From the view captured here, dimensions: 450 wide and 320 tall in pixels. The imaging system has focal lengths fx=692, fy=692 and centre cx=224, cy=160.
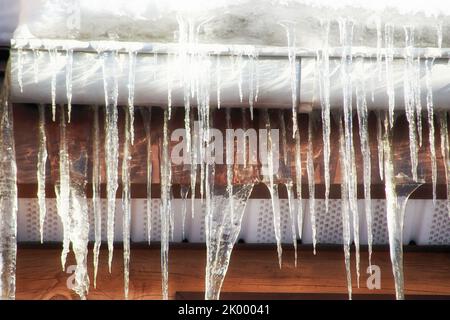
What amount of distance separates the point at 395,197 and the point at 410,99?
73cm

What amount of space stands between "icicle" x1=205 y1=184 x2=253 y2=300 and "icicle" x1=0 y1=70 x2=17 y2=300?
1045mm

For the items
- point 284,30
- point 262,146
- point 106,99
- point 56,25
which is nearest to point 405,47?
point 284,30

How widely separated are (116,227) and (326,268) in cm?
136

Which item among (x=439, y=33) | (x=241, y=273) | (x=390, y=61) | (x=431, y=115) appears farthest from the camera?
(x=241, y=273)

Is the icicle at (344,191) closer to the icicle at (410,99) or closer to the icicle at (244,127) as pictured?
the icicle at (410,99)

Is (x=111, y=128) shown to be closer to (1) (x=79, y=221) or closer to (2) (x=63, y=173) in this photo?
(2) (x=63, y=173)

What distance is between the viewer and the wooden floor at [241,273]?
4336mm

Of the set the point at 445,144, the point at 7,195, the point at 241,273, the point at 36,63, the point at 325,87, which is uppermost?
the point at 36,63

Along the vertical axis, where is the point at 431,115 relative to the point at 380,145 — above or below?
→ above

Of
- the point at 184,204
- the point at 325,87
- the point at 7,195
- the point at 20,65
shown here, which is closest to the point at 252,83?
the point at 325,87

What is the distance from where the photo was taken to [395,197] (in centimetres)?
371

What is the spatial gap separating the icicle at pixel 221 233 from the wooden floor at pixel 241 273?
23 cm

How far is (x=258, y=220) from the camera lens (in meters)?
4.20

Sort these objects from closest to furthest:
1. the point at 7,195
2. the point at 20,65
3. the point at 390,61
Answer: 1. the point at 20,65
2. the point at 390,61
3. the point at 7,195
